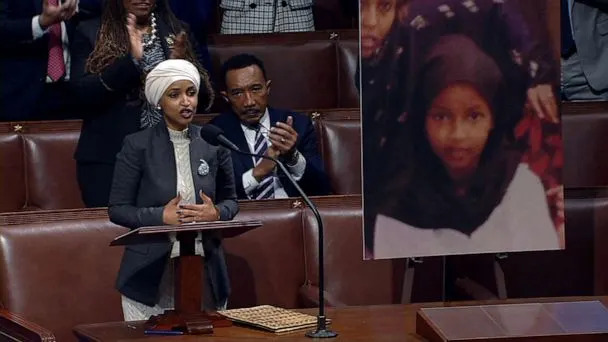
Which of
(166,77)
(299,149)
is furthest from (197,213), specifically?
(299,149)

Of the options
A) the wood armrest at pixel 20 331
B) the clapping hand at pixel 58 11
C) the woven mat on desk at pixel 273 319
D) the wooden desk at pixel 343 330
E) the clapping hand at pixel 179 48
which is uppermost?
the clapping hand at pixel 58 11

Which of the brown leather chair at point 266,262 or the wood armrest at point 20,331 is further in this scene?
the brown leather chair at point 266,262

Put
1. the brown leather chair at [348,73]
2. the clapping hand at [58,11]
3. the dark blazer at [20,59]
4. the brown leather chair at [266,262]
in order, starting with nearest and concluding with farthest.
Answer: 1. the brown leather chair at [266,262]
2. the clapping hand at [58,11]
3. the dark blazer at [20,59]
4. the brown leather chair at [348,73]

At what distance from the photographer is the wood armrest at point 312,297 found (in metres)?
2.84

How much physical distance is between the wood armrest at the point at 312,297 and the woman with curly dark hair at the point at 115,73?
0.54m

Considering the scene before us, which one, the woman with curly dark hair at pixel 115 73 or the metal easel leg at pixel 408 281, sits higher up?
the woman with curly dark hair at pixel 115 73

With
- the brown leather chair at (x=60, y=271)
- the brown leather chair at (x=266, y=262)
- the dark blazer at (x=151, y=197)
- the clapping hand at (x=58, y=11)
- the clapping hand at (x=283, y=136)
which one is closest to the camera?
the dark blazer at (x=151, y=197)

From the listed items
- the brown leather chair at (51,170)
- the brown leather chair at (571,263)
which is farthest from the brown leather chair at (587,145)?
the brown leather chair at (51,170)

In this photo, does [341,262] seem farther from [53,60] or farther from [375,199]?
[53,60]

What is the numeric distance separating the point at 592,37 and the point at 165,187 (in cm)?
153

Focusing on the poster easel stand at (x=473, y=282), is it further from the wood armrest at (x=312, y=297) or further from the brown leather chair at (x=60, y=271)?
the brown leather chair at (x=60, y=271)

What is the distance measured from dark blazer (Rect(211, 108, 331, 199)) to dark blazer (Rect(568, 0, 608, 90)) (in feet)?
2.76

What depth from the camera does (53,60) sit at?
136 inches

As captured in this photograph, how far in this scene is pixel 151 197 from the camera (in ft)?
8.64
